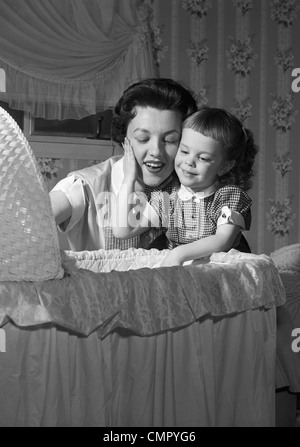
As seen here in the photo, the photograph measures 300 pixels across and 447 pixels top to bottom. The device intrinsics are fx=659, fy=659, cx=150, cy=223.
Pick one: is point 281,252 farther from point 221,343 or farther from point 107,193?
point 221,343

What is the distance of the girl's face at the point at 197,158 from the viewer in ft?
5.63

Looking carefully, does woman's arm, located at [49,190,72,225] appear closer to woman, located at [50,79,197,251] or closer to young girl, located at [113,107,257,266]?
woman, located at [50,79,197,251]

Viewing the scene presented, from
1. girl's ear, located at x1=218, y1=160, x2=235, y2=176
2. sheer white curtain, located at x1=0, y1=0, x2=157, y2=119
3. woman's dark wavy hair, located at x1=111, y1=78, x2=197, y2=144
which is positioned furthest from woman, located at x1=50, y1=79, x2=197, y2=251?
sheer white curtain, located at x1=0, y1=0, x2=157, y2=119

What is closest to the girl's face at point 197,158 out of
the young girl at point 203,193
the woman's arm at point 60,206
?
the young girl at point 203,193

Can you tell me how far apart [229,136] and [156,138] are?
0.68 ft

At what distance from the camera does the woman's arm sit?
190 centimetres

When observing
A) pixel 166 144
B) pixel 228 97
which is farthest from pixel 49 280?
pixel 228 97

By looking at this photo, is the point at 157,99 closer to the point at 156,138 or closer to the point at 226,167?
the point at 156,138

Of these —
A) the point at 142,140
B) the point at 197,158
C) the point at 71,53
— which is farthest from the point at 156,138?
the point at 71,53

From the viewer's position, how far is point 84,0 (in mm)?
3682

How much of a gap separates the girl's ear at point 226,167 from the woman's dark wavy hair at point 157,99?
181mm

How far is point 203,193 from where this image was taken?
1.84m
